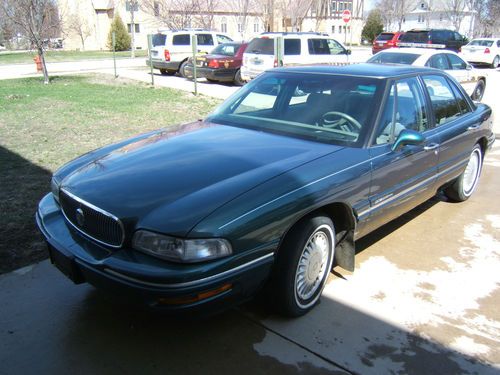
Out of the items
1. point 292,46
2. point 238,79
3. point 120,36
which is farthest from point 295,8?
point 292,46

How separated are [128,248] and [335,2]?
60.7 m

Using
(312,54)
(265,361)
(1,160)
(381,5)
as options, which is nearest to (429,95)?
(265,361)

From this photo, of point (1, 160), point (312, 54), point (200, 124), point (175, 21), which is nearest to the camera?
point (200, 124)

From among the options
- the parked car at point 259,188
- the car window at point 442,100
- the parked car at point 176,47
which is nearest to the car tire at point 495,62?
the parked car at point 176,47

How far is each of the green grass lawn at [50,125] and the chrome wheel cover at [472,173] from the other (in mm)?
4533

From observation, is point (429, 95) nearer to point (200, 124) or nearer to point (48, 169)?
point (200, 124)

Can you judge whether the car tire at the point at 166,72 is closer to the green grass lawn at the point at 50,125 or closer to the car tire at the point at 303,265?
the green grass lawn at the point at 50,125

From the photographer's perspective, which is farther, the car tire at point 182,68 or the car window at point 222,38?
the car window at point 222,38

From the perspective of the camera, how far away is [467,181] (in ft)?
18.0

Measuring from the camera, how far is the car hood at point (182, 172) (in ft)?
8.39

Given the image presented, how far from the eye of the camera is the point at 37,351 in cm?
279

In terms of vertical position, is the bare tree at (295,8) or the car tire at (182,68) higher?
the bare tree at (295,8)

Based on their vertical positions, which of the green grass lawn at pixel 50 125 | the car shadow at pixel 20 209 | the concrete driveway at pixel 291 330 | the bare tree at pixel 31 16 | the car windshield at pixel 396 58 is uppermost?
the bare tree at pixel 31 16

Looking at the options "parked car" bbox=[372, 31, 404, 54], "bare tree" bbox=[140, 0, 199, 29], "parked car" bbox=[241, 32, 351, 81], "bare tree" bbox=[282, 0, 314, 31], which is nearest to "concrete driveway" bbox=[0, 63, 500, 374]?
"parked car" bbox=[241, 32, 351, 81]
